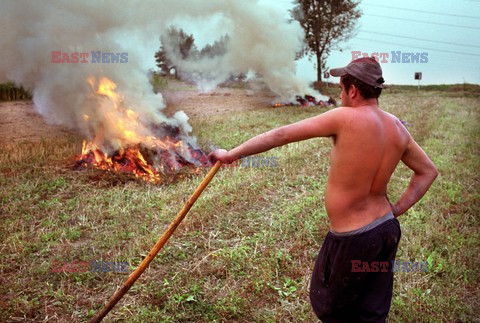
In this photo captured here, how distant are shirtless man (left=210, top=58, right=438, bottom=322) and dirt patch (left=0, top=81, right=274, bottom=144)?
36.7 ft

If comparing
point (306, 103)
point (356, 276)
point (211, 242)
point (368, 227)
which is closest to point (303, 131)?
point (368, 227)

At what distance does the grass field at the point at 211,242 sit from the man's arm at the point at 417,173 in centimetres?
127

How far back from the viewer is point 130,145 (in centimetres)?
793

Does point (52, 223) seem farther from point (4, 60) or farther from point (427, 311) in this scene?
point (4, 60)

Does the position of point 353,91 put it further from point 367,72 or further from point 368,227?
point 368,227

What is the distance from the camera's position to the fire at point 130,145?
7.72 metres

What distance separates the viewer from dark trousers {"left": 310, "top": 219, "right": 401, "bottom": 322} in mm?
2365

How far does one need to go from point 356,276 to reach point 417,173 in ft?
3.04

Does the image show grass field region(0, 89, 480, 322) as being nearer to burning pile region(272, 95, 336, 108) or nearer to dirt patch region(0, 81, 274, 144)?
dirt patch region(0, 81, 274, 144)

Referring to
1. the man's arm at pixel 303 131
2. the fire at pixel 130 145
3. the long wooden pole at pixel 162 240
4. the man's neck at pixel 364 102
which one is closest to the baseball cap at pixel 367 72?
the man's neck at pixel 364 102

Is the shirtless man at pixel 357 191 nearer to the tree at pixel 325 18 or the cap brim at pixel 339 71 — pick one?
the cap brim at pixel 339 71

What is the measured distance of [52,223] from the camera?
543cm

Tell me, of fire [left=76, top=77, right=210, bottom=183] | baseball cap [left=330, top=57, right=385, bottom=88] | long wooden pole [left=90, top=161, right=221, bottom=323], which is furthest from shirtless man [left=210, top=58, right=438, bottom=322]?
fire [left=76, top=77, right=210, bottom=183]

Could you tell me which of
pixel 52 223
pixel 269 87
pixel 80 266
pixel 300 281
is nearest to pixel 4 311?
pixel 80 266
